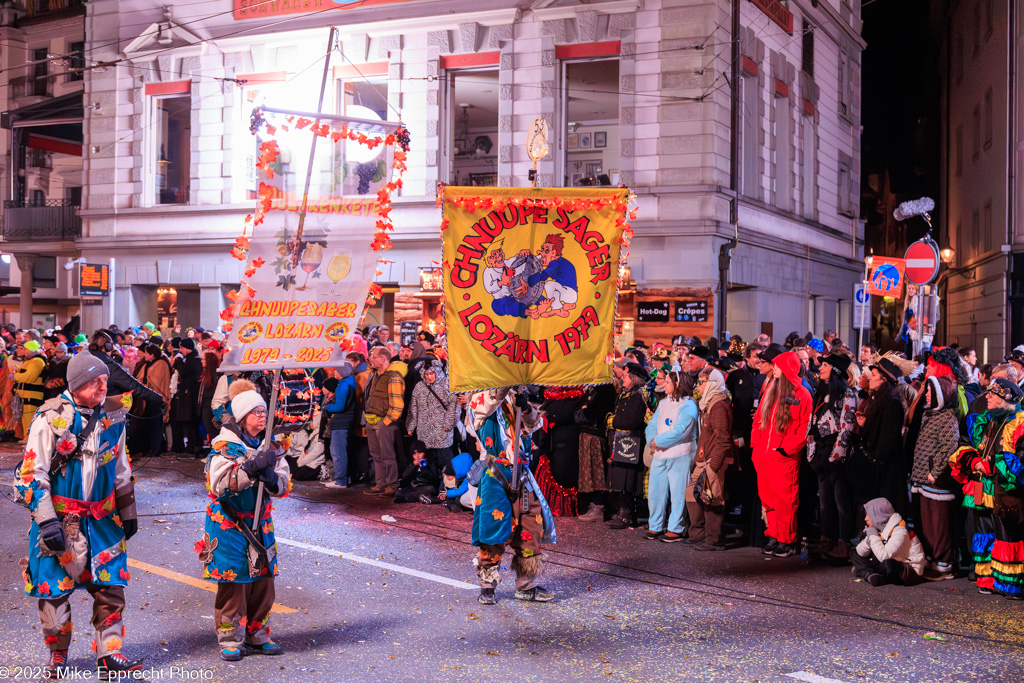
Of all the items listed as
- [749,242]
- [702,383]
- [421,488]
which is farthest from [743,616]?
[749,242]

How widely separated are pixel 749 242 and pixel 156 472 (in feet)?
48.1

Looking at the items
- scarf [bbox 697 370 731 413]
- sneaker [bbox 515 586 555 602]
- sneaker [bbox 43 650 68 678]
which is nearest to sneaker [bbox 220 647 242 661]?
sneaker [bbox 43 650 68 678]

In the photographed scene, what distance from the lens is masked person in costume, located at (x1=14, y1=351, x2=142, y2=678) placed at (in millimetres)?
5629

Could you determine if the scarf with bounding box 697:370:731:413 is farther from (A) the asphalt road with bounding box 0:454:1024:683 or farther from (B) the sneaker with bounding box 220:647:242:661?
(B) the sneaker with bounding box 220:647:242:661

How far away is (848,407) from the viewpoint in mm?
8992

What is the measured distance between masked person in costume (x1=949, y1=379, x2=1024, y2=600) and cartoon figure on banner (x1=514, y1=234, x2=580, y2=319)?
364cm

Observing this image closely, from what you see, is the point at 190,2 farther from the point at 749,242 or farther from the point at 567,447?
the point at 567,447

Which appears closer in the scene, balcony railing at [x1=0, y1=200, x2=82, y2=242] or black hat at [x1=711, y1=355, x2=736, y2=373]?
black hat at [x1=711, y1=355, x2=736, y2=373]

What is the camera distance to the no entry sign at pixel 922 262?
13.9 m

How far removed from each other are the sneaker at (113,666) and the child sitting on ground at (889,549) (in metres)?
6.01

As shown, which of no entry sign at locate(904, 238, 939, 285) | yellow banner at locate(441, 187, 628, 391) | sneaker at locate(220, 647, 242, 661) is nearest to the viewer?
sneaker at locate(220, 647, 242, 661)

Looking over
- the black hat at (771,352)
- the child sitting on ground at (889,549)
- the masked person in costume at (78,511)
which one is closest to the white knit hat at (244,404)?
the masked person in costume at (78,511)

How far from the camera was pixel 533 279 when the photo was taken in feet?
26.5

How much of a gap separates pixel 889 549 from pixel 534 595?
3112mm
